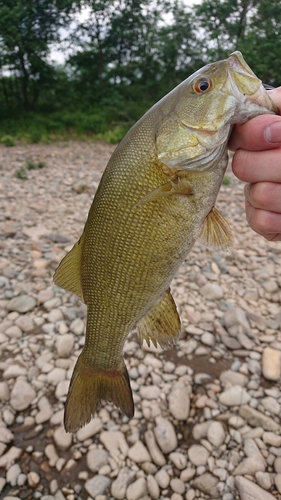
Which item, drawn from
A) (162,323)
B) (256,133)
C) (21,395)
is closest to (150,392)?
(21,395)

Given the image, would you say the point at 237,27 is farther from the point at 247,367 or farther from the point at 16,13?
→ the point at 247,367

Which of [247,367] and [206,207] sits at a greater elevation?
[206,207]

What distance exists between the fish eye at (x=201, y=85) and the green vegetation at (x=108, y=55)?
12444 mm

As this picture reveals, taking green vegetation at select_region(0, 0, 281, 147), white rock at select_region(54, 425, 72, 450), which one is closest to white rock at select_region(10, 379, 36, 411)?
white rock at select_region(54, 425, 72, 450)

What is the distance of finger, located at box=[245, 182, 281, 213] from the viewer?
169 cm

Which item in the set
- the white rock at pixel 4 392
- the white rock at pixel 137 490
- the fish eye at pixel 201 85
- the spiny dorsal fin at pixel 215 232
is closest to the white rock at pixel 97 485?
the white rock at pixel 137 490

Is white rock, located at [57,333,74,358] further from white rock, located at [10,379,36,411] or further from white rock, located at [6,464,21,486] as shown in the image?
white rock, located at [6,464,21,486]

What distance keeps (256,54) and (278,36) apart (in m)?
2.31

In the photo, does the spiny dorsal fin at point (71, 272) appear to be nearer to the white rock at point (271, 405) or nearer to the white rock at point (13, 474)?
the white rock at point (13, 474)

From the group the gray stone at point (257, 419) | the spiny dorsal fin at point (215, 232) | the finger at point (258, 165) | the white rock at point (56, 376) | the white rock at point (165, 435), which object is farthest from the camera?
the white rock at point (56, 376)

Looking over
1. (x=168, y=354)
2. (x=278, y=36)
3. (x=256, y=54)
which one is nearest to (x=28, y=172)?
(x=168, y=354)

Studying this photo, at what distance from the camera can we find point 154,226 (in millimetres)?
1592

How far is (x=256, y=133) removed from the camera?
5.08 ft

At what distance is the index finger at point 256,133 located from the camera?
1.51 m
